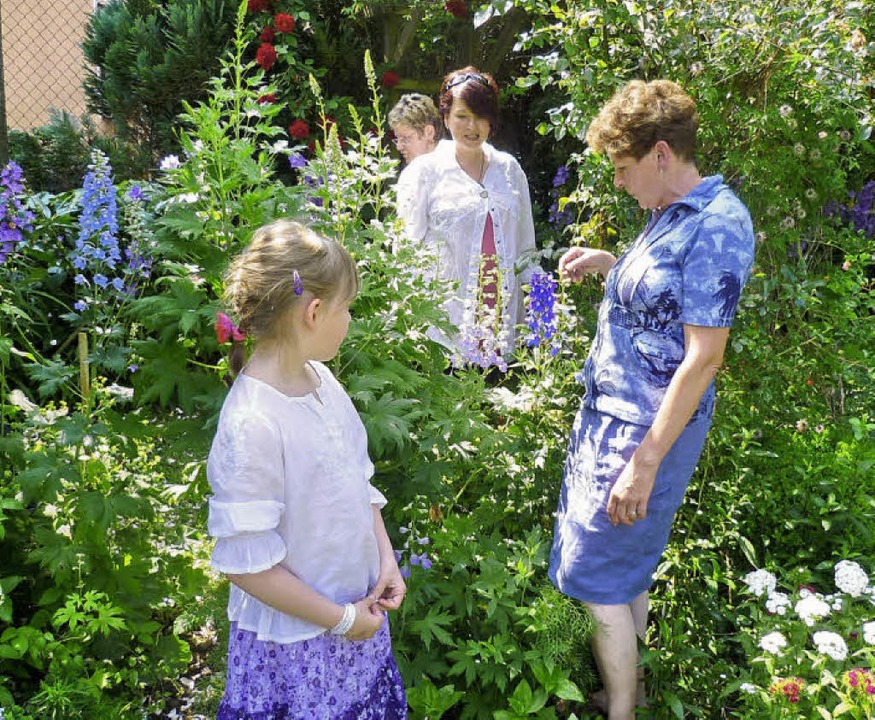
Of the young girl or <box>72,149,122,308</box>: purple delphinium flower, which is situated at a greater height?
<box>72,149,122,308</box>: purple delphinium flower

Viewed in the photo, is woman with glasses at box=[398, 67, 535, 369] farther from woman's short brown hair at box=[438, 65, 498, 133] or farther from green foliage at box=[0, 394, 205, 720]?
green foliage at box=[0, 394, 205, 720]

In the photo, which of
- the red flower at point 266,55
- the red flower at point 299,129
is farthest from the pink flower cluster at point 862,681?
the red flower at point 266,55

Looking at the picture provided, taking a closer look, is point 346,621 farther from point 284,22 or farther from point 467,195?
point 284,22

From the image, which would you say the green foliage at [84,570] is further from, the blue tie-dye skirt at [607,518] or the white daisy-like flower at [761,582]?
the white daisy-like flower at [761,582]

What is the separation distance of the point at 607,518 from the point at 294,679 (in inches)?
37.5

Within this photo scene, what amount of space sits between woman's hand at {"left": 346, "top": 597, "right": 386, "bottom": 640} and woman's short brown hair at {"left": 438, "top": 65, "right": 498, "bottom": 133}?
241cm

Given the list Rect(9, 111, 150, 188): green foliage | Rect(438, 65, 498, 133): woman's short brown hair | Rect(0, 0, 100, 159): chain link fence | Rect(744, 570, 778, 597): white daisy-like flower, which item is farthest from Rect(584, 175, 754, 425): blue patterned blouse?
Rect(0, 0, 100, 159): chain link fence

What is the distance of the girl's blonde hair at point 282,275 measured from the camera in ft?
5.15

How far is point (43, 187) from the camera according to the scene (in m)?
6.80

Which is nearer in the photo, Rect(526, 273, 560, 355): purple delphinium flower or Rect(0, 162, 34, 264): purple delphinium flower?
Rect(0, 162, 34, 264): purple delphinium flower

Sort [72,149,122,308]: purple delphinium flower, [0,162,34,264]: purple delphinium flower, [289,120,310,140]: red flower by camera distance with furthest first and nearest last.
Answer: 1. [289,120,310,140]: red flower
2. [0,162,34,264]: purple delphinium flower
3. [72,149,122,308]: purple delphinium flower

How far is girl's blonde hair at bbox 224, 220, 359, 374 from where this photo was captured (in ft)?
5.15

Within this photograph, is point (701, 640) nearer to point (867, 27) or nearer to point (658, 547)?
point (658, 547)

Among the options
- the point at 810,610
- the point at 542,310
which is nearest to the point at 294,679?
the point at 810,610
